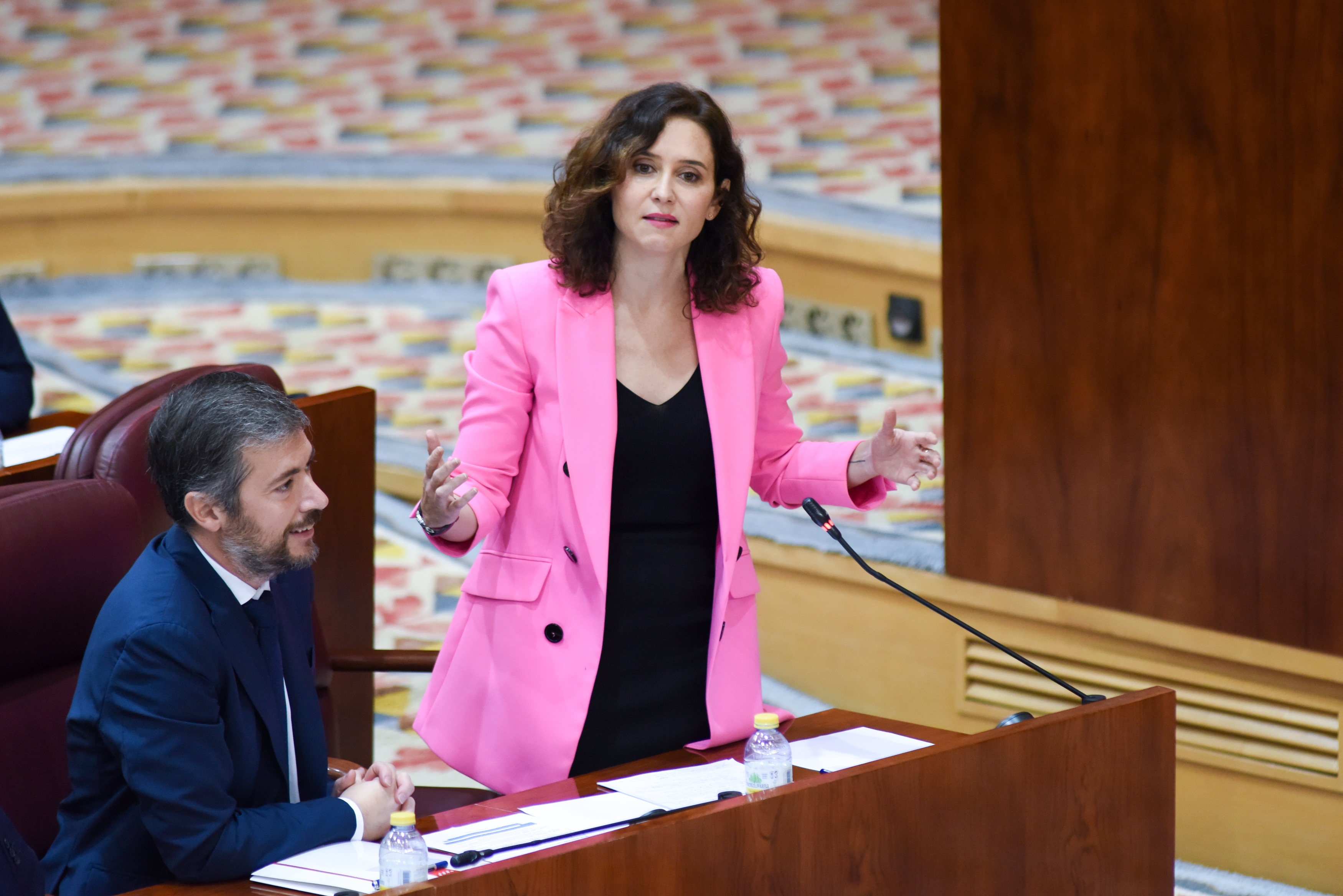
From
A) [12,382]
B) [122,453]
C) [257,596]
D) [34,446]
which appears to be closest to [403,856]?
[257,596]

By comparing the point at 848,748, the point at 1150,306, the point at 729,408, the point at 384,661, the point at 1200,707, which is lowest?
the point at 1200,707

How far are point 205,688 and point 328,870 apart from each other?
20 cm

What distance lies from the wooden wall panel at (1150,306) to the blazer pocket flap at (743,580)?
3.57ft

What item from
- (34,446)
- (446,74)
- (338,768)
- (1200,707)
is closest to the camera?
(338,768)

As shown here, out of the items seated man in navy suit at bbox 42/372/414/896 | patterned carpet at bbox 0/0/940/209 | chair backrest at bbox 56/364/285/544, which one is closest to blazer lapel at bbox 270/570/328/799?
seated man in navy suit at bbox 42/372/414/896

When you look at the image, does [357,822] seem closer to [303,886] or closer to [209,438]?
[303,886]

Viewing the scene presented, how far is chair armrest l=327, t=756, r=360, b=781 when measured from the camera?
175 cm

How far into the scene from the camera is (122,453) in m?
2.11

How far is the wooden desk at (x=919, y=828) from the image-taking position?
1.33 metres

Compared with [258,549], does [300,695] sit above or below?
below

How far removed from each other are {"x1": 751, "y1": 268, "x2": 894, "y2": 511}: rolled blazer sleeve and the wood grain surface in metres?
0.92

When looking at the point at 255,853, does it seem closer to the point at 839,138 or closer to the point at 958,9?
the point at 958,9

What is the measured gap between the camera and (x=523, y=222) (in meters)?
5.21

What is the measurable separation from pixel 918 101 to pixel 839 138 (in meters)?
0.46
